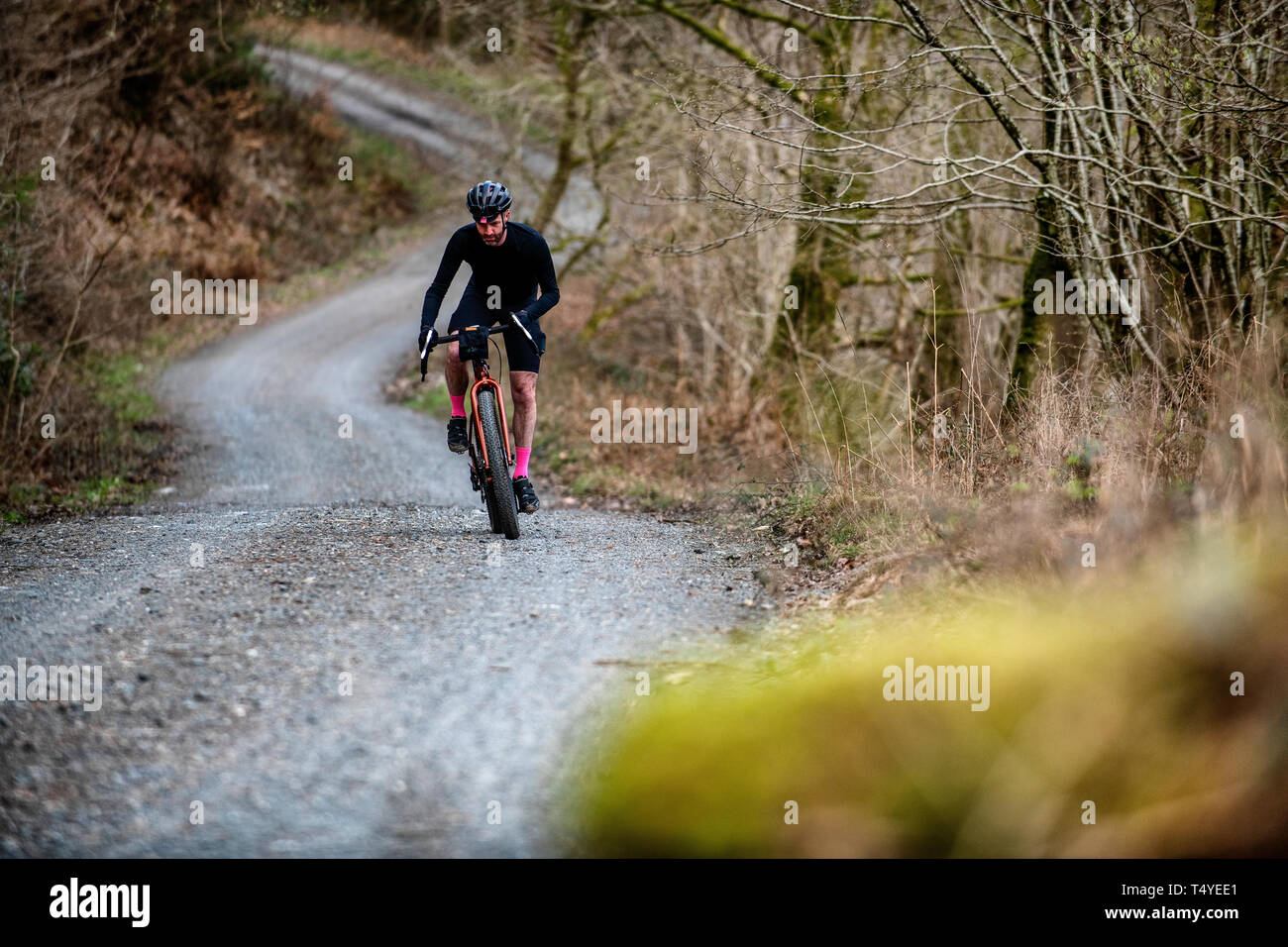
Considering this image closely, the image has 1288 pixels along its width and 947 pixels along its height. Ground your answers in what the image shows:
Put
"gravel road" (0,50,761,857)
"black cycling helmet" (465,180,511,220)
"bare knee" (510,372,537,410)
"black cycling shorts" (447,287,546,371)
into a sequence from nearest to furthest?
"gravel road" (0,50,761,857) < "black cycling helmet" (465,180,511,220) < "black cycling shorts" (447,287,546,371) < "bare knee" (510,372,537,410)

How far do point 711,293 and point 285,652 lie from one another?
1056cm

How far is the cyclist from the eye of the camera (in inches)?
264

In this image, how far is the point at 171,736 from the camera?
12.0ft

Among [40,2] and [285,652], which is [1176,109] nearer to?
[285,652]

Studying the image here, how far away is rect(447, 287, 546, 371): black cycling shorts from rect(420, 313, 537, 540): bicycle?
64 millimetres

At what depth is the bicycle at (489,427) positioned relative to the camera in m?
6.79

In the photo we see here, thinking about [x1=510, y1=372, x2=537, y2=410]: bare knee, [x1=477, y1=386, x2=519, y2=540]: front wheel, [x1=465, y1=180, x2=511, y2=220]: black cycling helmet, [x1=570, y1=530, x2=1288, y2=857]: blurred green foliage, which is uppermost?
[x1=465, y1=180, x2=511, y2=220]: black cycling helmet

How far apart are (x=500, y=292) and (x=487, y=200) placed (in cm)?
76

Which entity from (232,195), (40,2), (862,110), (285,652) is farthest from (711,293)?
(232,195)

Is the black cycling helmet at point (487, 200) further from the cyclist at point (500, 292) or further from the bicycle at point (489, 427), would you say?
the bicycle at point (489, 427)

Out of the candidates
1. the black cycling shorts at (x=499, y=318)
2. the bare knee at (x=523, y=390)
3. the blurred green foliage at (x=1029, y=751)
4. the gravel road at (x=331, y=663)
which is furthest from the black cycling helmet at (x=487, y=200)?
the blurred green foliage at (x=1029, y=751)

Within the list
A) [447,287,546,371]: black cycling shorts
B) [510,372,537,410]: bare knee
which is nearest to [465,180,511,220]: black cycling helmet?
[447,287,546,371]: black cycling shorts

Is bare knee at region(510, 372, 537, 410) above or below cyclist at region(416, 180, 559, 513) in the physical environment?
below

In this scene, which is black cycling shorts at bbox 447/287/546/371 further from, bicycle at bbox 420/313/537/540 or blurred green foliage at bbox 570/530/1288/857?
blurred green foliage at bbox 570/530/1288/857
